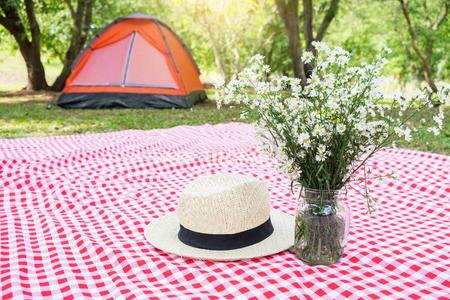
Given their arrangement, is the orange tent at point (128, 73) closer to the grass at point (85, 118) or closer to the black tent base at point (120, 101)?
the black tent base at point (120, 101)

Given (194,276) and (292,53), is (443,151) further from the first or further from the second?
(292,53)

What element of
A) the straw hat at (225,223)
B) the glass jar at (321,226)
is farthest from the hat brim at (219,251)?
the glass jar at (321,226)

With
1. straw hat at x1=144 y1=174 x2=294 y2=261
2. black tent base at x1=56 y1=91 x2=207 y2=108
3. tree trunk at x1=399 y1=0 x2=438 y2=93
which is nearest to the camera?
straw hat at x1=144 y1=174 x2=294 y2=261

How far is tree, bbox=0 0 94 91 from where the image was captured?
966 centimetres

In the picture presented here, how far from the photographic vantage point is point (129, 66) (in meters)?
7.83

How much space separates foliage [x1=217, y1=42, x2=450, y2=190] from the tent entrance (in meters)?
6.29

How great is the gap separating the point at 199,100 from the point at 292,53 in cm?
186

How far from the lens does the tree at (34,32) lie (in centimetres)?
966

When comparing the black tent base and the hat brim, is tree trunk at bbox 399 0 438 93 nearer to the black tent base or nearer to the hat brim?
the black tent base

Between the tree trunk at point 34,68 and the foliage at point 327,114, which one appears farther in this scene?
the tree trunk at point 34,68

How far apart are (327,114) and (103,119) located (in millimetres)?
5366

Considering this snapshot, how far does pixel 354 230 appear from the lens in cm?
222

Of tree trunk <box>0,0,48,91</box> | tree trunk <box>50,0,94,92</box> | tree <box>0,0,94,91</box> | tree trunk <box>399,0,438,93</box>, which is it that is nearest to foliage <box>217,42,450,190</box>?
tree trunk <box>399,0,438,93</box>

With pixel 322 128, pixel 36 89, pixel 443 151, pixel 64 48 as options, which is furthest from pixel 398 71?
pixel 322 128
